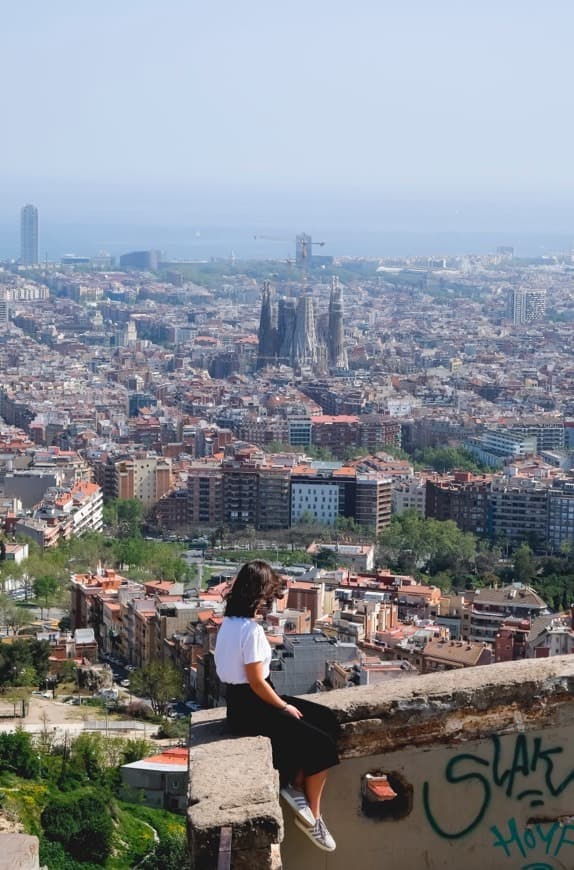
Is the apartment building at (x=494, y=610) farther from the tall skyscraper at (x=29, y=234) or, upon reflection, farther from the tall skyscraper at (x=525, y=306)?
the tall skyscraper at (x=29, y=234)

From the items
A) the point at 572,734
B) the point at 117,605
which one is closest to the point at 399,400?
the point at 117,605

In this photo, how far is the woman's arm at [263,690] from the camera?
2447mm

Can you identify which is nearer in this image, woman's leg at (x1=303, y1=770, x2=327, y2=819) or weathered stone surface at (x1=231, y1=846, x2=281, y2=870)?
weathered stone surface at (x1=231, y1=846, x2=281, y2=870)

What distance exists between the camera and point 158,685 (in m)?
14.8

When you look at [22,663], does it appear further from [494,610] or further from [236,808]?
[236,808]

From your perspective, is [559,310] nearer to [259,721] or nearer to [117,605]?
[117,605]

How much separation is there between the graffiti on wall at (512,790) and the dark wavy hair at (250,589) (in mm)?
377

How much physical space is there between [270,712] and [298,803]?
0.13 m

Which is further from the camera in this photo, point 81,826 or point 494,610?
point 494,610

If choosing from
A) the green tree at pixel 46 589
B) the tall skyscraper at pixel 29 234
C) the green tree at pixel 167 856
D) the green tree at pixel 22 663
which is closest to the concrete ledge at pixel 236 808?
the green tree at pixel 167 856

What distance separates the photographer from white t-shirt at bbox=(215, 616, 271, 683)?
250 cm

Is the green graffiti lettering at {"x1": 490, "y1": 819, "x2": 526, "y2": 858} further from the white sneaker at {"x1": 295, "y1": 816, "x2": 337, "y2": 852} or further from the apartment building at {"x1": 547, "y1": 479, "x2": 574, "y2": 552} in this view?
the apartment building at {"x1": 547, "y1": 479, "x2": 574, "y2": 552}

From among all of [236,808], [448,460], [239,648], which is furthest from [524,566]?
[236,808]

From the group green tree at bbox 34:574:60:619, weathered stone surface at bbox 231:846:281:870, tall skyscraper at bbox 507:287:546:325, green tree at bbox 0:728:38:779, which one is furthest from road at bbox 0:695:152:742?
tall skyscraper at bbox 507:287:546:325
